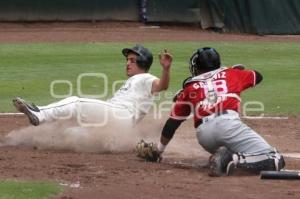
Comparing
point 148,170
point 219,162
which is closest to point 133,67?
point 148,170

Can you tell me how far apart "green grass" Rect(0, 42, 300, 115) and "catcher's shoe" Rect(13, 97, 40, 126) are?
3.83 m

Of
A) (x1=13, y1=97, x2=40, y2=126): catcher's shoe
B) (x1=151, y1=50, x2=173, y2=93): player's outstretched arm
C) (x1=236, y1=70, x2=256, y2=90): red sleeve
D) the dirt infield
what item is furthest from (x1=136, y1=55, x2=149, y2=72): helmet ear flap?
(x1=236, y1=70, x2=256, y2=90): red sleeve

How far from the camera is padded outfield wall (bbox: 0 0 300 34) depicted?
87.1ft

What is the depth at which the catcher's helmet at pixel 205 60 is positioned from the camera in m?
7.54

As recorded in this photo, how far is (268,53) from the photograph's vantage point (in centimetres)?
2103

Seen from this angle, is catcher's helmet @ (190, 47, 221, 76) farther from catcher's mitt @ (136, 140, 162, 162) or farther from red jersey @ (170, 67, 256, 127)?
catcher's mitt @ (136, 140, 162, 162)

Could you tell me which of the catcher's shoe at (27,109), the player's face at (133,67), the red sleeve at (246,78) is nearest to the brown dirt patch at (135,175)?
the catcher's shoe at (27,109)

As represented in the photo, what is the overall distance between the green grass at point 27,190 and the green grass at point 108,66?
590 centimetres

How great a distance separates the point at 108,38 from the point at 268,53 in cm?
518

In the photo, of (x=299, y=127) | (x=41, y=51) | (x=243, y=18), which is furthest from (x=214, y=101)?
(x=243, y=18)

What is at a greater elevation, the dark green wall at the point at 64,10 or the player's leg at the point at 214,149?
the dark green wall at the point at 64,10

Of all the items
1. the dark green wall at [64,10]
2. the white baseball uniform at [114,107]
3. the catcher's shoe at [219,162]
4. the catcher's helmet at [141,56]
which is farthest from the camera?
the dark green wall at [64,10]

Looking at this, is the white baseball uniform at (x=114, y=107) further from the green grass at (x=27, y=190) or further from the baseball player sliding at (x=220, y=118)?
the green grass at (x=27, y=190)

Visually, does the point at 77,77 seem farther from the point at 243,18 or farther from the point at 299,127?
the point at 243,18
